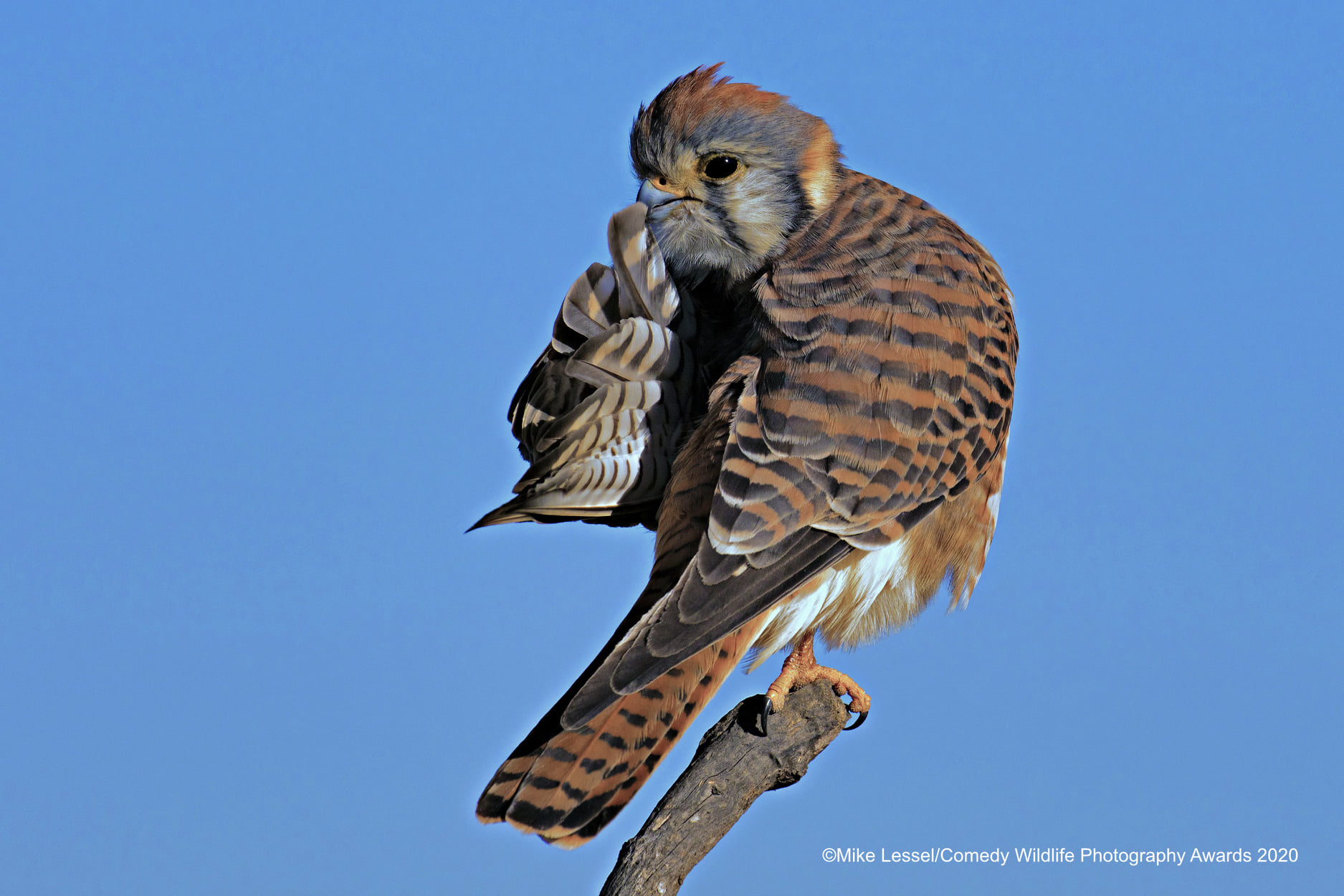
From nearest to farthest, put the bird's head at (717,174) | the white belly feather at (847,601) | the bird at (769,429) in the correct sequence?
the bird at (769,429), the white belly feather at (847,601), the bird's head at (717,174)

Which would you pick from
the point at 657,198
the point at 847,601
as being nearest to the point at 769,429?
the point at 847,601

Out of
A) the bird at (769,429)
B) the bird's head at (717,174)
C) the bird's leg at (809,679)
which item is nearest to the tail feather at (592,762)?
the bird at (769,429)

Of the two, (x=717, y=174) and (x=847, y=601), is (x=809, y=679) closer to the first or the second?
(x=847, y=601)

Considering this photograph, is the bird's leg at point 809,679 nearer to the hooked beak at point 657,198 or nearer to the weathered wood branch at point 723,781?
the weathered wood branch at point 723,781

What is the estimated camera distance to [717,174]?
113 inches

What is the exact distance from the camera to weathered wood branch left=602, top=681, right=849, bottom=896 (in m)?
2.54

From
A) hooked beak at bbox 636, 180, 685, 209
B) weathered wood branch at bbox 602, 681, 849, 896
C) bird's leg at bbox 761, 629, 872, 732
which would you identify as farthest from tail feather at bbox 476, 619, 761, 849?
hooked beak at bbox 636, 180, 685, 209

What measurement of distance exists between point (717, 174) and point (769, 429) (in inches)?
29.8

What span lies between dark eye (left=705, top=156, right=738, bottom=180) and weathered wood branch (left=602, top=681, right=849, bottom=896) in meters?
1.31

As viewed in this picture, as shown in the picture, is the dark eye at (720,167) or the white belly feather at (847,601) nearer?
the white belly feather at (847,601)

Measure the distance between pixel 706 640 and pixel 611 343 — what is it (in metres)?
0.81

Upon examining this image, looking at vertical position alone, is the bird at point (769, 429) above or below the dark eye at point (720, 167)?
below

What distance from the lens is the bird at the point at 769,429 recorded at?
2.38m

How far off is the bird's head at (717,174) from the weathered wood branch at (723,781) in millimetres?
1110
